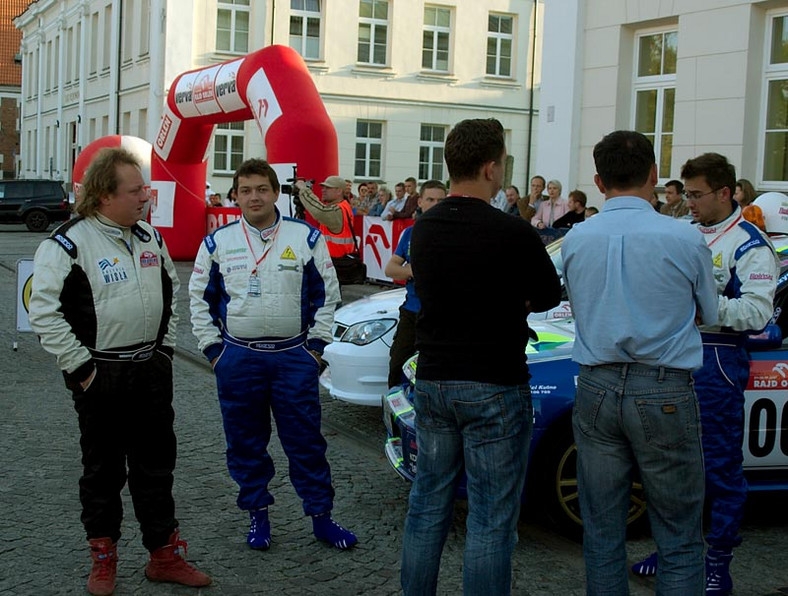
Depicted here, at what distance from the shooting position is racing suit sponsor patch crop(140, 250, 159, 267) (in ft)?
14.7

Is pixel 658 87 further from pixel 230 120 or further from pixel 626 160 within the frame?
pixel 626 160

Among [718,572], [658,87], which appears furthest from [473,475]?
[658,87]

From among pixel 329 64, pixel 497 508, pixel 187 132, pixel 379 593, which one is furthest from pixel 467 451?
pixel 329 64

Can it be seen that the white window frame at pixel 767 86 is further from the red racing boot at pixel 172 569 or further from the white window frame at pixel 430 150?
the white window frame at pixel 430 150

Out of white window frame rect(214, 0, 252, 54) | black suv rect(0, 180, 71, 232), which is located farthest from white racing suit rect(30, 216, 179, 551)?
black suv rect(0, 180, 71, 232)

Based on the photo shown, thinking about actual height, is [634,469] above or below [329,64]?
below

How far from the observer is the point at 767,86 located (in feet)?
43.2

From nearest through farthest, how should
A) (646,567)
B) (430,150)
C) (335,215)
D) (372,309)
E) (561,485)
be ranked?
(646,567)
(561,485)
(372,309)
(335,215)
(430,150)

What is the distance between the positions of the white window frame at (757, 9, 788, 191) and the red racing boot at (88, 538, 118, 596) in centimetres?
1075

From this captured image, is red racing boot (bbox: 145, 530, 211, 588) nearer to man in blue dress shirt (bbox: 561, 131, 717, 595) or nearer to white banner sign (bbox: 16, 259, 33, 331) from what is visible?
man in blue dress shirt (bbox: 561, 131, 717, 595)

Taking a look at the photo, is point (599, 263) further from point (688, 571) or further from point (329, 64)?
point (329, 64)

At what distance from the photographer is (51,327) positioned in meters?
4.18

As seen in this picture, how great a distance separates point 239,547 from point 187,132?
16.6 meters

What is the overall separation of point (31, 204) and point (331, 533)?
32.5m
